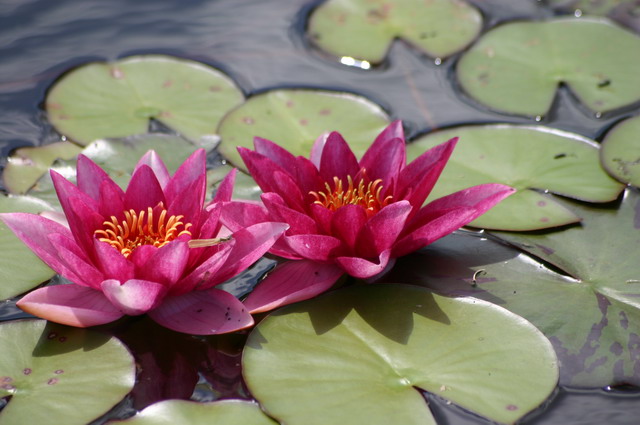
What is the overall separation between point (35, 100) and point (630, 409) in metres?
2.50

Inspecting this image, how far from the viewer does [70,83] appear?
3.11 metres

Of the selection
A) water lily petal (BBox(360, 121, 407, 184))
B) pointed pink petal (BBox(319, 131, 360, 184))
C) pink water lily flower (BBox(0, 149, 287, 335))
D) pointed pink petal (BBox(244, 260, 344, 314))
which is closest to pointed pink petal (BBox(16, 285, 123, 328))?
pink water lily flower (BBox(0, 149, 287, 335))

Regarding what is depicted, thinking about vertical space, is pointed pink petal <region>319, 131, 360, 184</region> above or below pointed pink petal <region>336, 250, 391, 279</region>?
above

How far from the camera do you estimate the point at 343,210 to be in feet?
6.41

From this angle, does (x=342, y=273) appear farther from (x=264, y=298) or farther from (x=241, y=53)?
(x=241, y=53)

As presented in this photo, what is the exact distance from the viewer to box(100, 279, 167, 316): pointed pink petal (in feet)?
6.04

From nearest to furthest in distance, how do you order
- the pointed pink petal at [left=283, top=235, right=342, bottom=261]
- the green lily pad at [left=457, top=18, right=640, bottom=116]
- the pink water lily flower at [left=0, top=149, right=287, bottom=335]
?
the pink water lily flower at [left=0, top=149, right=287, bottom=335] < the pointed pink petal at [left=283, top=235, right=342, bottom=261] < the green lily pad at [left=457, top=18, right=640, bottom=116]

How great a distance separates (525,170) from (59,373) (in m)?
1.68

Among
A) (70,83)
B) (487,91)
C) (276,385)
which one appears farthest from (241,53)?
(276,385)

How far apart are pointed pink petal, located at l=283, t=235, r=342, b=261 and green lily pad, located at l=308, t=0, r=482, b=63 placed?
1528mm

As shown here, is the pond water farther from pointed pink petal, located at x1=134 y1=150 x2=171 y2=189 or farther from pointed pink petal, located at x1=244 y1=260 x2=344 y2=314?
pointed pink petal, located at x1=244 y1=260 x2=344 y2=314

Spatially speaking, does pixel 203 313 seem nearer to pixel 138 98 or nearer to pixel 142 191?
pixel 142 191

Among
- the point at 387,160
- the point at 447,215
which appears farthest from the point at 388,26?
the point at 447,215

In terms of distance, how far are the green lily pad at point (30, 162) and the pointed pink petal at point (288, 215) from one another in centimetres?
104
